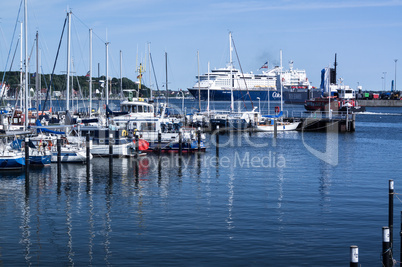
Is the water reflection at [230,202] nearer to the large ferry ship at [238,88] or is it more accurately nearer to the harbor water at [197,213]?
the harbor water at [197,213]

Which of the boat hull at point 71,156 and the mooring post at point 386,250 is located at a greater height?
the boat hull at point 71,156

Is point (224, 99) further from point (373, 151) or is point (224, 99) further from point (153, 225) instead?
point (153, 225)

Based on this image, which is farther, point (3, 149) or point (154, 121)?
point (154, 121)

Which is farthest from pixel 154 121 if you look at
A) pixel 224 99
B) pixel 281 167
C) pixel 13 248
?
pixel 224 99

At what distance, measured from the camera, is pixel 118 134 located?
40844mm

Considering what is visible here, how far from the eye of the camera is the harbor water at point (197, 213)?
704 inches

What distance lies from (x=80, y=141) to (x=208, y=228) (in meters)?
21.3

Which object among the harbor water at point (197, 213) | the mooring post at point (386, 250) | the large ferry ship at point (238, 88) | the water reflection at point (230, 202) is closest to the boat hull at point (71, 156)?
the harbor water at point (197, 213)

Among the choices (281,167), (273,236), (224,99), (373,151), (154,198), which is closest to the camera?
(273,236)

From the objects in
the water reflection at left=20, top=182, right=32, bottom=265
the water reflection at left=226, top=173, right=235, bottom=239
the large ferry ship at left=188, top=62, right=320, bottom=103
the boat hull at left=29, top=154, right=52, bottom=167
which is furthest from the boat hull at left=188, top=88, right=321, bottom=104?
the water reflection at left=20, top=182, right=32, bottom=265

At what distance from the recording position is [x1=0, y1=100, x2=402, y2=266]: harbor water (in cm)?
1789

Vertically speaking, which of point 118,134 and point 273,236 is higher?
point 118,134

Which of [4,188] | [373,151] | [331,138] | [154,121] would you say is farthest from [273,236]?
[331,138]

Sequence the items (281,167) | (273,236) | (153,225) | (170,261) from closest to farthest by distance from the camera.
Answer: (170,261), (273,236), (153,225), (281,167)
